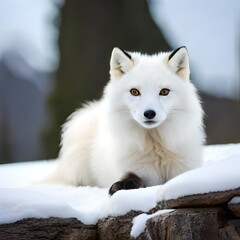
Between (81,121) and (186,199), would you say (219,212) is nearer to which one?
(186,199)

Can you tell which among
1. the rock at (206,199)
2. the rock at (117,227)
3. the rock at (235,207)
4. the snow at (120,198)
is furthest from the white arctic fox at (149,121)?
the rock at (235,207)

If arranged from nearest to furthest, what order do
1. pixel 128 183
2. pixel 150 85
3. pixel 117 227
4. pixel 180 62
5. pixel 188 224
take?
1. pixel 188 224
2. pixel 117 227
3. pixel 128 183
4. pixel 150 85
5. pixel 180 62

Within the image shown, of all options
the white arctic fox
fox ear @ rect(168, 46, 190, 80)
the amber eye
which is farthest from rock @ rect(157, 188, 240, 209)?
fox ear @ rect(168, 46, 190, 80)

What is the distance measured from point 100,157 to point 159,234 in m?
1.93

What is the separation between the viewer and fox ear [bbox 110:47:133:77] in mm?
4910

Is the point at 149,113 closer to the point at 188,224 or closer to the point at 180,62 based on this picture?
the point at 180,62

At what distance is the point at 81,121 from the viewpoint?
227 inches

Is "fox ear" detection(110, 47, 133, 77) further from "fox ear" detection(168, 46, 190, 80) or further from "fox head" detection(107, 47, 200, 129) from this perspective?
"fox ear" detection(168, 46, 190, 80)

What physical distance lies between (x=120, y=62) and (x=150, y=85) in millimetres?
504

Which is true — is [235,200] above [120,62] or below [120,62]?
below

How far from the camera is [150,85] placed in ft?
15.0

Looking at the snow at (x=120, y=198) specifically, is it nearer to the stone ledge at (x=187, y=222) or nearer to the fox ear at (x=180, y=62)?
the stone ledge at (x=187, y=222)

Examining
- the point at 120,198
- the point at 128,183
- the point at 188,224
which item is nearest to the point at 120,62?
the point at 128,183

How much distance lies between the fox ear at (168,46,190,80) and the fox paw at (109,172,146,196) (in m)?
0.92
